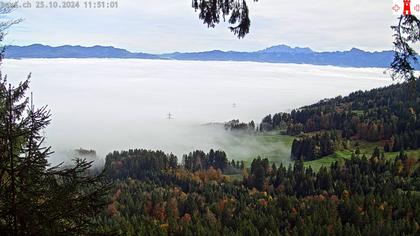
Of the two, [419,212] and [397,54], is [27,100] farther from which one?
[419,212]

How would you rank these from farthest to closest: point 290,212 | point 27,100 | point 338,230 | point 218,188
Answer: point 218,188, point 290,212, point 338,230, point 27,100

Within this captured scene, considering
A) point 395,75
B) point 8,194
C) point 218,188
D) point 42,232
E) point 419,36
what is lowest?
point 218,188

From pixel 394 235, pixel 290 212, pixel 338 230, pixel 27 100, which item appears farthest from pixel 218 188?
pixel 27 100

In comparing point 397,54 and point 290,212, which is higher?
point 397,54

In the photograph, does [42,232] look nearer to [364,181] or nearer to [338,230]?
[338,230]

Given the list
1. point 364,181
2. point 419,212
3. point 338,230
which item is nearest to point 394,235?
point 338,230

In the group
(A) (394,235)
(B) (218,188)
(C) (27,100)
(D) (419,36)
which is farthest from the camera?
(B) (218,188)

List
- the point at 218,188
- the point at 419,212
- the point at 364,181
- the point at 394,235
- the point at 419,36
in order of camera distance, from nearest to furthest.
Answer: the point at 419,36, the point at 394,235, the point at 419,212, the point at 364,181, the point at 218,188

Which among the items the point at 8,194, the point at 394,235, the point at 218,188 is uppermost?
the point at 8,194

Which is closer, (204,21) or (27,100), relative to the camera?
(204,21)
